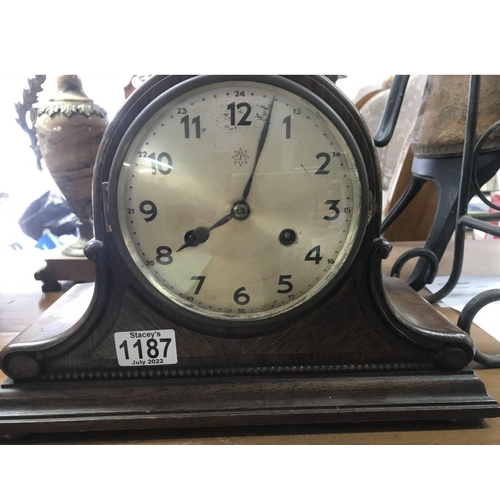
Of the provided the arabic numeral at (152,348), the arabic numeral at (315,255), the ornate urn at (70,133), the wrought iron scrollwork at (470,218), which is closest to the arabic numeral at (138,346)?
the arabic numeral at (152,348)

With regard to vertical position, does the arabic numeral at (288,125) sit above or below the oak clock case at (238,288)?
above

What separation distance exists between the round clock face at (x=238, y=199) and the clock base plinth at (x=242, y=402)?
10 cm

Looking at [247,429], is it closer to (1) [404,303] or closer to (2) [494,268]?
(1) [404,303]

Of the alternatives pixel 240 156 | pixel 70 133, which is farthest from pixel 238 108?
pixel 70 133

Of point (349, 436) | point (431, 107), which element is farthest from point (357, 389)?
point (431, 107)

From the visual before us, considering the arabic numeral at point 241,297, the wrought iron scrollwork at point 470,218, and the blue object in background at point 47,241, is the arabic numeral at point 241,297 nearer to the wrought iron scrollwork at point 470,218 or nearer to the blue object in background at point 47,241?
the wrought iron scrollwork at point 470,218

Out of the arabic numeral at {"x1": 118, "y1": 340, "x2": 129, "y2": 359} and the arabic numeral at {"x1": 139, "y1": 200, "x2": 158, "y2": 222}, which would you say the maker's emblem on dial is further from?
the arabic numeral at {"x1": 118, "y1": 340, "x2": 129, "y2": 359}

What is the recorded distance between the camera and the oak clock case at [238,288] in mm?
545

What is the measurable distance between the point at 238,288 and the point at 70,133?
669 mm

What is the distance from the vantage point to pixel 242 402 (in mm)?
583

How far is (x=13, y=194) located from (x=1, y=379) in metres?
0.44

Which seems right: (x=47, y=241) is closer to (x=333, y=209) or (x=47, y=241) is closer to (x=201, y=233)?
(x=201, y=233)

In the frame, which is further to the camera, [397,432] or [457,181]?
[457,181]

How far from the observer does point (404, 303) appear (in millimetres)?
728
